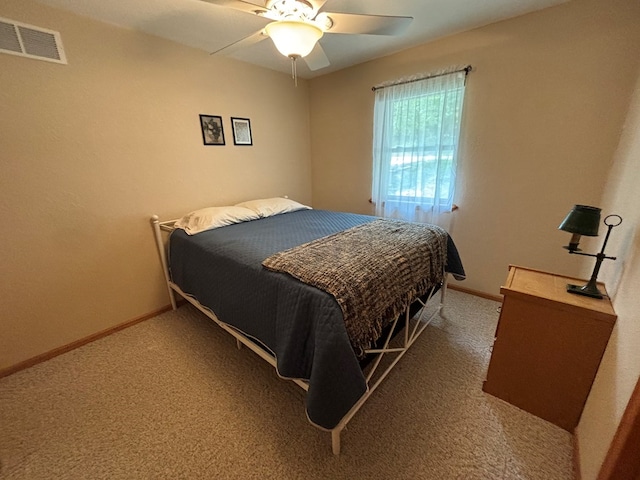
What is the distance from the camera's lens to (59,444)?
131cm

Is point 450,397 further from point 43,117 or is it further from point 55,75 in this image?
point 55,75

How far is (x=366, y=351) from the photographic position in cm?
133

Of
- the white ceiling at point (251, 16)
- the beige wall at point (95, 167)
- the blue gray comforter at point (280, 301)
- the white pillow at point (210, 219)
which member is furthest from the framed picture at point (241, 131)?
the blue gray comforter at point (280, 301)

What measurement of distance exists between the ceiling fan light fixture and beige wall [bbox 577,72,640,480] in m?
1.78

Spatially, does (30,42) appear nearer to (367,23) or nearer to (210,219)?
(210,219)

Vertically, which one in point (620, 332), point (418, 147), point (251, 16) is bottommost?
point (620, 332)

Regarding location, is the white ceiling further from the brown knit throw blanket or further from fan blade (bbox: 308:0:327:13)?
the brown knit throw blanket

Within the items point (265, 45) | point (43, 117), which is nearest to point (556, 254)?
point (265, 45)

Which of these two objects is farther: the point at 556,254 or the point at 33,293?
the point at 556,254

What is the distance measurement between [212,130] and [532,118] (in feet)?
9.27

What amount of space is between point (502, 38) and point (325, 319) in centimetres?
263

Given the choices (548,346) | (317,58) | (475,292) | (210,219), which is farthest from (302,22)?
(475,292)

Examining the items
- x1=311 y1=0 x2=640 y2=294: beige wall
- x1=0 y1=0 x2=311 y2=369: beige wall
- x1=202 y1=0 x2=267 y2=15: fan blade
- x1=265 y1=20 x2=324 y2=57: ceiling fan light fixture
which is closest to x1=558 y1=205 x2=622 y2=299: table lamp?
x1=311 y1=0 x2=640 y2=294: beige wall

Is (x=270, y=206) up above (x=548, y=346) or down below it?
above
